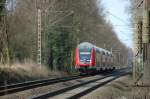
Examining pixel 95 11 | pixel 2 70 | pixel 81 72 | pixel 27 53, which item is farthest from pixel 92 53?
pixel 95 11

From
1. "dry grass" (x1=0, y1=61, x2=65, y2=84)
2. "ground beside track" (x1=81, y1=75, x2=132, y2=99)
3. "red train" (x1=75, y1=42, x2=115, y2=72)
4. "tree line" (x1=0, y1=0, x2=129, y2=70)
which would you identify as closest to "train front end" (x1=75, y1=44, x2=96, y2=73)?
"red train" (x1=75, y1=42, x2=115, y2=72)

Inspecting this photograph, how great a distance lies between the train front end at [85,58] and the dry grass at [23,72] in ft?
9.90

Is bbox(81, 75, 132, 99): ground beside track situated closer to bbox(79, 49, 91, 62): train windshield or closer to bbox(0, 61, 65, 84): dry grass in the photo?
bbox(0, 61, 65, 84): dry grass

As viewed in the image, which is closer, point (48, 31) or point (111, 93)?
point (111, 93)

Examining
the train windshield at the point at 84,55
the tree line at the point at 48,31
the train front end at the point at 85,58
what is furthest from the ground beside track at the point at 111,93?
the train windshield at the point at 84,55

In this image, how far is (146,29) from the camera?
47.5 ft

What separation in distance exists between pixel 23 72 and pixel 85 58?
45.5 ft

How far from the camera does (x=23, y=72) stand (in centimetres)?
4378

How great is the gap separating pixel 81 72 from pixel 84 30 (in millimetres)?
16286

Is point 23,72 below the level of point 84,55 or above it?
below

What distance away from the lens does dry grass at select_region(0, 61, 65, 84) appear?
126ft

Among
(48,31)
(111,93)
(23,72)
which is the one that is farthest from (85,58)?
(111,93)

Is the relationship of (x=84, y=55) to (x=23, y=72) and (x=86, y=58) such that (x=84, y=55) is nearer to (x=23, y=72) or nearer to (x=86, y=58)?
(x=86, y=58)

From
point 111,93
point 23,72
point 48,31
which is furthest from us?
point 48,31
